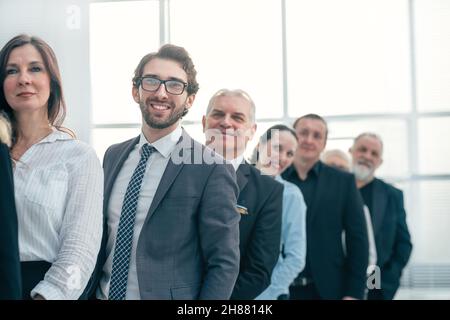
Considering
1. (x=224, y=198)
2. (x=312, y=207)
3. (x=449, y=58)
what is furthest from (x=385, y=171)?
(x=224, y=198)

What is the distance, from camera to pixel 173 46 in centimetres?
180

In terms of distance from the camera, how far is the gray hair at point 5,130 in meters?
1.46

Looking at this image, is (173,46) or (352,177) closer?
(173,46)

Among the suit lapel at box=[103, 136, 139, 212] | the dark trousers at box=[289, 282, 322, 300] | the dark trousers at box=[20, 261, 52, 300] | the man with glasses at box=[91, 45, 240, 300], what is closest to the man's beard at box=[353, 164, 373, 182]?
the dark trousers at box=[289, 282, 322, 300]

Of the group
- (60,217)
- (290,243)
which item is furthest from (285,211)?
(60,217)

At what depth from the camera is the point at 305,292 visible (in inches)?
81.2

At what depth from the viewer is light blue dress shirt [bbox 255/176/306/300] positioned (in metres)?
1.99

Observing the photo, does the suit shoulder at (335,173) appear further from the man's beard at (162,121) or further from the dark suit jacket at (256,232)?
the man's beard at (162,121)

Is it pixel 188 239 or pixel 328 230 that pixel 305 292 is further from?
pixel 188 239

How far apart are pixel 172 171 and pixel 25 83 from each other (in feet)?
1.25

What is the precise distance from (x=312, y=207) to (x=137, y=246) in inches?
28.8

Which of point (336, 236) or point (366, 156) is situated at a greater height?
point (366, 156)

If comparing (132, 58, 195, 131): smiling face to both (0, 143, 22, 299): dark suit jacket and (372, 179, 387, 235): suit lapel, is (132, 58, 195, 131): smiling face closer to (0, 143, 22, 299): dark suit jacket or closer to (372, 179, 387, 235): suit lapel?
(0, 143, 22, 299): dark suit jacket
